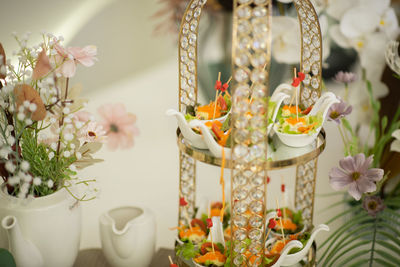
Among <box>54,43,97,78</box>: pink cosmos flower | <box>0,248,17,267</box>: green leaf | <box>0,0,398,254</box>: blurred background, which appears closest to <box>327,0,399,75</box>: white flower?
<box>0,0,398,254</box>: blurred background

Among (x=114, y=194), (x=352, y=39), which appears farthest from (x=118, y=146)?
(x=352, y=39)

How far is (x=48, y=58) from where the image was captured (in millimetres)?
1057

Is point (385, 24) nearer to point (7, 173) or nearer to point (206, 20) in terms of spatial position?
point (206, 20)

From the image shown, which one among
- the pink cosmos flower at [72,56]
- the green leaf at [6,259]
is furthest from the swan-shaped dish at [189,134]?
the green leaf at [6,259]

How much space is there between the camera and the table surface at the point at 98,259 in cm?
137

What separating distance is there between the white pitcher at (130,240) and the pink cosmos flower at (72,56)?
0.44 m

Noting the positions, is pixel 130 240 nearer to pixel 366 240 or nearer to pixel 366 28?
pixel 366 240

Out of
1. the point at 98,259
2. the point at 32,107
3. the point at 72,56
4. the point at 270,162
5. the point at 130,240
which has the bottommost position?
the point at 98,259

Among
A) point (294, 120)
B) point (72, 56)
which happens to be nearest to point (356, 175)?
point (294, 120)

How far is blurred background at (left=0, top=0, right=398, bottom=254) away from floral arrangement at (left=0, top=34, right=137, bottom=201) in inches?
22.9

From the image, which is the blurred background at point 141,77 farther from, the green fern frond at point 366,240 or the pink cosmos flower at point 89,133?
the pink cosmos flower at point 89,133

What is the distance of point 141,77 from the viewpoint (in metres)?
1.79

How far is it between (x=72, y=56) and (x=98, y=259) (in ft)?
2.23

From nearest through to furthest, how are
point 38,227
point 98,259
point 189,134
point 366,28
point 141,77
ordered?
1. point 189,134
2. point 38,227
3. point 98,259
4. point 366,28
5. point 141,77
